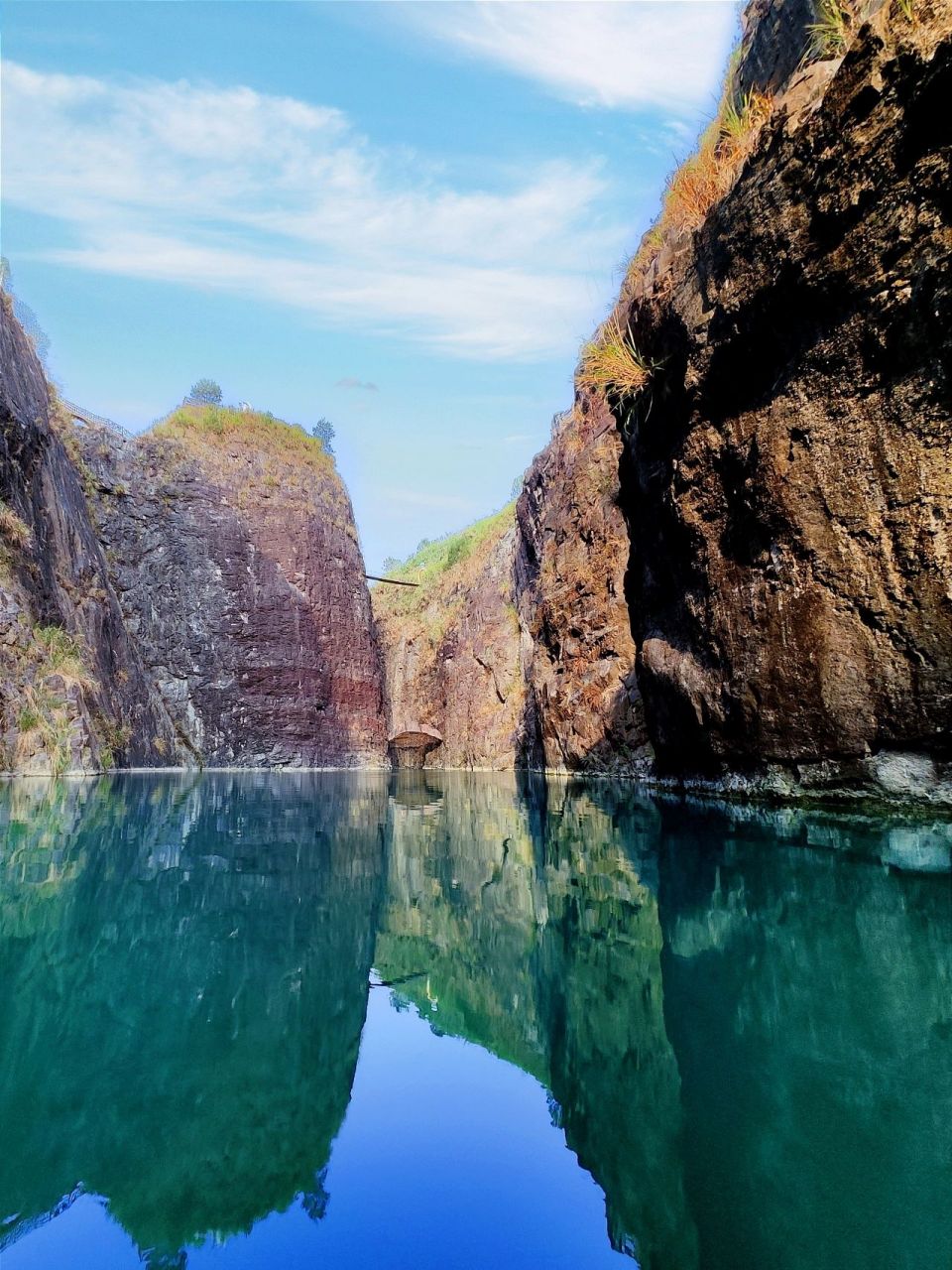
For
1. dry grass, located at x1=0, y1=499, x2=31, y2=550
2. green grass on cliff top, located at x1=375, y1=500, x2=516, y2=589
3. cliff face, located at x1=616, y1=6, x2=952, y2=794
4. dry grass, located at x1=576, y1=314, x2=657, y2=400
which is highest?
green grass on cliff top, located at x1=375, y1=500, x2=516, y2=589

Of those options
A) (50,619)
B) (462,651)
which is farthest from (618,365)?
(462,651)

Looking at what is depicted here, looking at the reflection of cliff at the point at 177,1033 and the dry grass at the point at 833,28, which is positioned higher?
the dry grass at the point at 833,28

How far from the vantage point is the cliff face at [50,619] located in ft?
56.7

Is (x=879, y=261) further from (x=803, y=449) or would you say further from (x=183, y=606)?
(x=183, y=606)

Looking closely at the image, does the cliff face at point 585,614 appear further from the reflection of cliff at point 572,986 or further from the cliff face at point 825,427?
the reflection of cliff at point 572,986

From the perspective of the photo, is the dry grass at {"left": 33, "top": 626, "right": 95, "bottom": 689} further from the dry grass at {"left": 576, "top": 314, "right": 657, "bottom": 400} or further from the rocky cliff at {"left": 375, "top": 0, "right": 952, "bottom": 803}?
the dry grass at {"left": 576, "top": 314, "right": 657, "bottom": 400}

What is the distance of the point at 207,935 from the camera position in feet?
12.1

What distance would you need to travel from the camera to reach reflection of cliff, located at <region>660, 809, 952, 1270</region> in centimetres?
162

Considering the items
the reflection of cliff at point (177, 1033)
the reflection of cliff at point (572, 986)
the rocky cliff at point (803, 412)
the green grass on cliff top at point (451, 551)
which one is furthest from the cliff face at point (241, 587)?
the reflection of cliff at point (177, 1033)

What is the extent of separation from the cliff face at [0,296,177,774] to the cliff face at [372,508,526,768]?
48.2 feet

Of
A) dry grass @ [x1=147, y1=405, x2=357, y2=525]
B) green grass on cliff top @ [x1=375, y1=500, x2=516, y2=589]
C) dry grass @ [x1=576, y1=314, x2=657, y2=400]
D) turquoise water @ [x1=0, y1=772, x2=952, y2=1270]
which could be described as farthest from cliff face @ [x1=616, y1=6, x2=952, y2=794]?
green grass on cliff top @ [x1=375, y1=500, x2=516, y2=589]

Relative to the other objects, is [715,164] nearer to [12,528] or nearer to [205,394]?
[12,528]

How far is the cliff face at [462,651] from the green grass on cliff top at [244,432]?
983 centimetres

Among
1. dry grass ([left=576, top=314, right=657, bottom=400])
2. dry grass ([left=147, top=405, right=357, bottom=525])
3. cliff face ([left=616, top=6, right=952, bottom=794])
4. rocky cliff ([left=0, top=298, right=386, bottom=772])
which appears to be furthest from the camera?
dry grass ([left=147, top=405, right=357, bottom=525])
